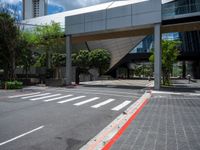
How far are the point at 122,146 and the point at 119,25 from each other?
996 inches

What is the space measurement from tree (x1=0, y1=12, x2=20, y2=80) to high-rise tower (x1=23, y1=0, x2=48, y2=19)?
6439 inches

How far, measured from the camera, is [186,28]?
30.0 meters

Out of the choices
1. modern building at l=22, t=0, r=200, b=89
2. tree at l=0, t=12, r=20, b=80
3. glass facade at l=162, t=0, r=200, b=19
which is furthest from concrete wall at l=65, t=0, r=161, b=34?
tree at l=0, t=12, r=20, b=80

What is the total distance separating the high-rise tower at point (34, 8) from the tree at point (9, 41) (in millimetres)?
163550

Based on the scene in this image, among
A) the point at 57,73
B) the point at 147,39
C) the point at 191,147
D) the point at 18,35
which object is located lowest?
the point at 191,147

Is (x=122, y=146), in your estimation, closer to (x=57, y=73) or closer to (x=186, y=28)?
(x=186, y=28)

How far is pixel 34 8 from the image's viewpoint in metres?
195

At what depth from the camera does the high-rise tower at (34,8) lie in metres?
189

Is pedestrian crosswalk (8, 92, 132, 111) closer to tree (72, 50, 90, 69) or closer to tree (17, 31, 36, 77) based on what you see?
tree (17, 31, 36, 77)

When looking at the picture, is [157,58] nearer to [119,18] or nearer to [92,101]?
[119,18]

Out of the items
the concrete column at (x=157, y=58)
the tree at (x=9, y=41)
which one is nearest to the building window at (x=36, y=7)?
the tree at (x=9, y=41)

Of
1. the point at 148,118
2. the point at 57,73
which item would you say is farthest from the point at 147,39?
the point at 148,118

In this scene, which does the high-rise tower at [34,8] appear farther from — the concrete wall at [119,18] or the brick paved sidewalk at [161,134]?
the brick paved sidewalk at [161,134]

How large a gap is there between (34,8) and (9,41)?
176 metres
